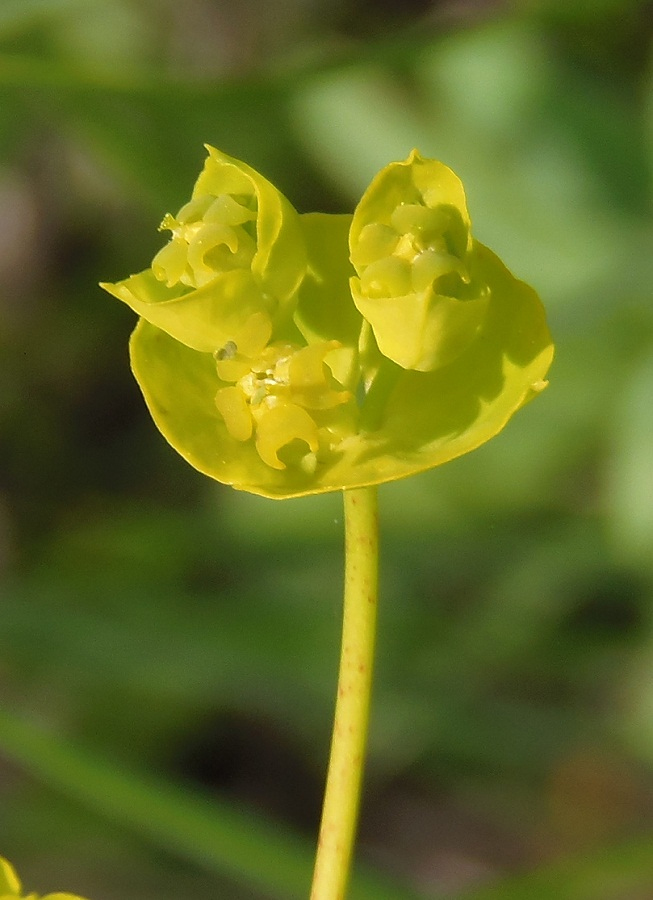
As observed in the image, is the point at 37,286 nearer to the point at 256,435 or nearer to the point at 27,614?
the point at 27,614

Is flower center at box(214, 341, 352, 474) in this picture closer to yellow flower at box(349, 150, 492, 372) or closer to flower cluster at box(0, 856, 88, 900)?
yellow flower at box(349, 150, 492, 372)

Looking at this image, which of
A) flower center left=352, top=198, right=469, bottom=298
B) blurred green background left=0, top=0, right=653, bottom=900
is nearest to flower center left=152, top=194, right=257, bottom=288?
flower center left=352, top=198, right=469, bottom=298

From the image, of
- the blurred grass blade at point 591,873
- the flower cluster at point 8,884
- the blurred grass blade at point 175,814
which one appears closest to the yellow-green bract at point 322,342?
the flower cluster at point 8,884

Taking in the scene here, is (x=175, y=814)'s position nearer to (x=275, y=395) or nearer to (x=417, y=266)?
(x=275, y=395)

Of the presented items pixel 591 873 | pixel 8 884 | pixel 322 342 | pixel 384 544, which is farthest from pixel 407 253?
pixel 384 544

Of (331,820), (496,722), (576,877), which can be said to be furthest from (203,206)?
(496,722)

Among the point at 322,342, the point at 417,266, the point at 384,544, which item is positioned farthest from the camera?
the point at 384,544
